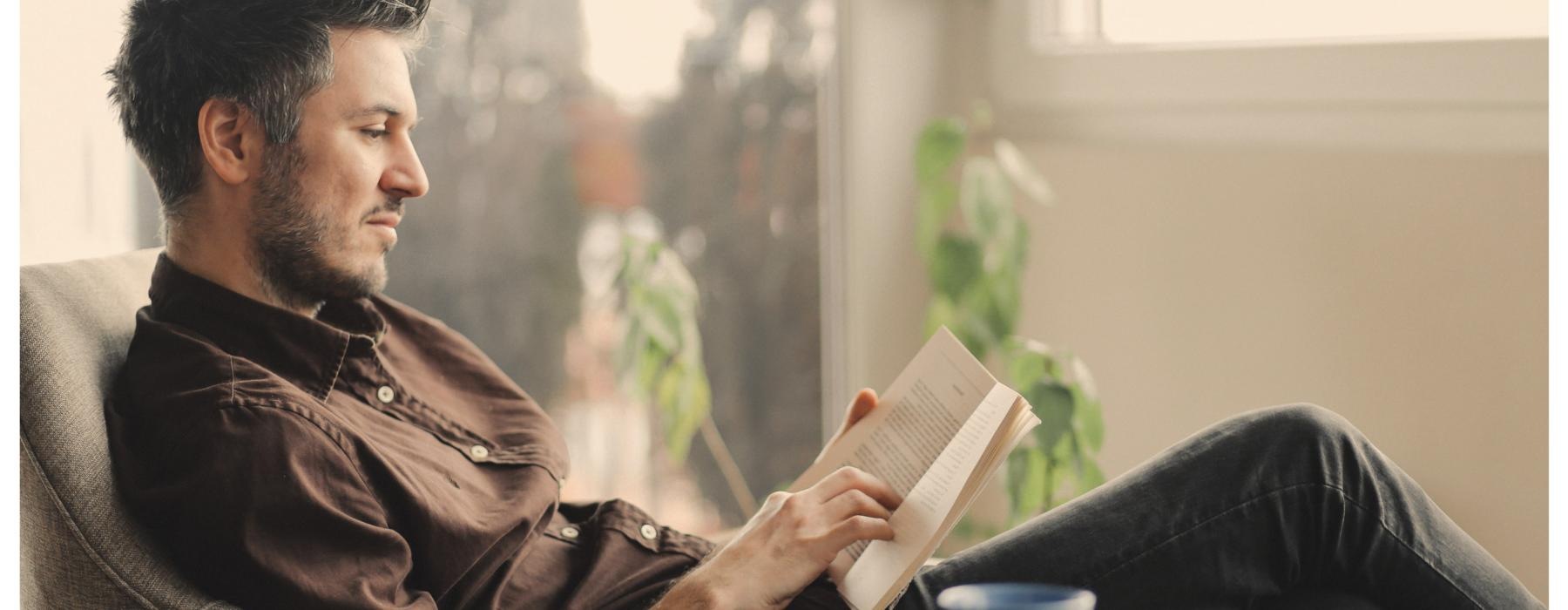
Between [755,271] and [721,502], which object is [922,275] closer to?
[755,271]

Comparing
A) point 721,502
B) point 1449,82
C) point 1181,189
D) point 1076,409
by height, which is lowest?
Answer: point 721,502

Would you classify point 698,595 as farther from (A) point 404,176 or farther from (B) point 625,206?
(B) point 625,206

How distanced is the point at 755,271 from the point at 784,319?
0.13 metres

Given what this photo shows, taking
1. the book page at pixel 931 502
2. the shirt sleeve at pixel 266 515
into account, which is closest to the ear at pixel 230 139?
the shirt sleeve at pixel 266 515

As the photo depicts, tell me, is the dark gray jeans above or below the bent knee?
below

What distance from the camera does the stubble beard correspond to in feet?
4.43

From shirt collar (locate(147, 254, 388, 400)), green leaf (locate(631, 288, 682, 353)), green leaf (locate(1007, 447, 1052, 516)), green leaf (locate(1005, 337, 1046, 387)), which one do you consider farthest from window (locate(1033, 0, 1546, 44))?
shirt collar (locate(147, 254, 388, 400))

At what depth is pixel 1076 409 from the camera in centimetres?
234

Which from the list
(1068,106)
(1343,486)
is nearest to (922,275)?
(1068,106)

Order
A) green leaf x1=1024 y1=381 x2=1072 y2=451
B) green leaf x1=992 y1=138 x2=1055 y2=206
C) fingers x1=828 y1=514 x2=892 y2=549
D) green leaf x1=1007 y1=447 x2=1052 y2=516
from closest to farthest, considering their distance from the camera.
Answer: fingers x1=828 y1=514 x2=892 y2=549
green leaf x1=1024 y1=381 x2=1072 y2=451
green leaf x1=1007 y1=447 x2=1052 y2=516
green leaf x1=992 y1=138 x2=1055 y2=206

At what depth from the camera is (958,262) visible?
8.39 feet

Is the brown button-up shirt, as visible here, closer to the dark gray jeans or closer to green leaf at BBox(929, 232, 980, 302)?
the dark gray jeans

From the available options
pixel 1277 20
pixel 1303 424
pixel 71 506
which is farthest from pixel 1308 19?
pixel 71 506

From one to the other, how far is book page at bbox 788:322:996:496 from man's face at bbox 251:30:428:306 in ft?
1.71
